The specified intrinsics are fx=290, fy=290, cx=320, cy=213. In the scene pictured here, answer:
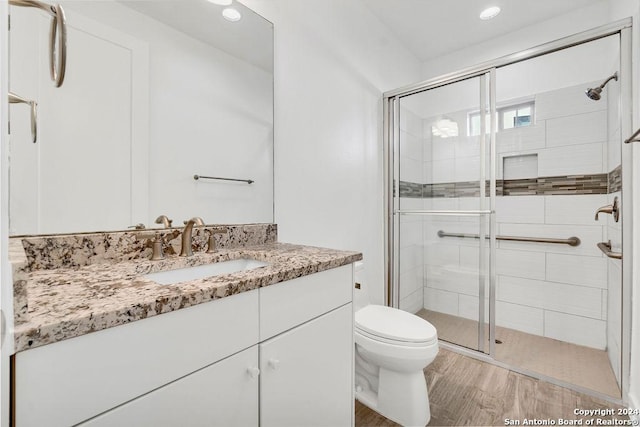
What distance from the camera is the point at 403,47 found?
8.84 feet

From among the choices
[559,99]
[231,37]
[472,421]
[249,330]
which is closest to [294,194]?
[231,37]

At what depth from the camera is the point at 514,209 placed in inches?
100

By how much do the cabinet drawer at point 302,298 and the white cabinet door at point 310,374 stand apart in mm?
28

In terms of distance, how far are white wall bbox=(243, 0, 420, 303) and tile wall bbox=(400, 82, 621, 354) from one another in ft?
1.13

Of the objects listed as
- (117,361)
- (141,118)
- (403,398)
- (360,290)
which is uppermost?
(141,118)

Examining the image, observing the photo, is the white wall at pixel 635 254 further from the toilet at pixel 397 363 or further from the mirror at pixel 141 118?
the mirror at pixel 141 118

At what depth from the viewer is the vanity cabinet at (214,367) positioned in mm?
511

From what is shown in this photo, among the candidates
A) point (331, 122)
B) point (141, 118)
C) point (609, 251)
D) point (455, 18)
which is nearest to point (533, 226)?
point (609, 251)

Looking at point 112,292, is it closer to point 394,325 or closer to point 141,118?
point 141,118

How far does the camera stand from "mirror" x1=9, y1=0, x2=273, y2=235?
885 mm

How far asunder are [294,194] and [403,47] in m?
1.98

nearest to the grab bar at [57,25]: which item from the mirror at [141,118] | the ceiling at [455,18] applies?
the mirror at [141,118]

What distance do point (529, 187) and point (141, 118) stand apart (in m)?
2.82

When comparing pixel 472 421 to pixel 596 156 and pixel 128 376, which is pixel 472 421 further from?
pixel 596 156
